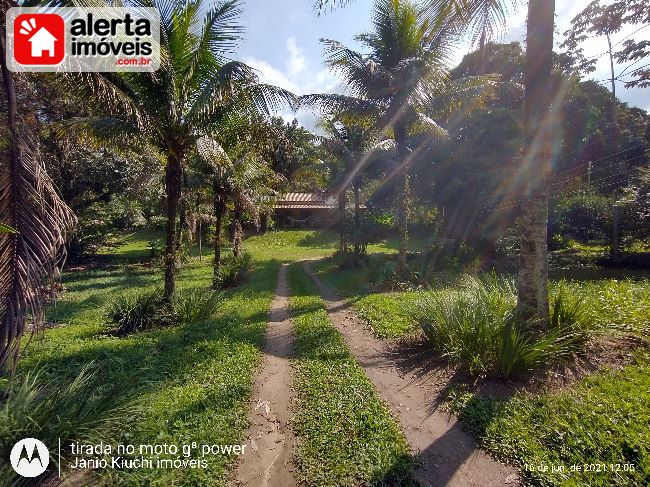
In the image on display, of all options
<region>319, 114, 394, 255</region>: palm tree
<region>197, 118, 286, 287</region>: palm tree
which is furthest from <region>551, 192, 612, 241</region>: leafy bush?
<region>197, 118, 286, 287</region>: palm tree

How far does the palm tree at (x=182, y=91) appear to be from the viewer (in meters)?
6.06

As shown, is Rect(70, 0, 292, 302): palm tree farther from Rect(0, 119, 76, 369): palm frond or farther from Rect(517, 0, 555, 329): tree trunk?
Rect(517, 0, 555, 329): tree trunk

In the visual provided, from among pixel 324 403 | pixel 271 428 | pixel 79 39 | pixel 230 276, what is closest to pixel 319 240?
pixel 230 276

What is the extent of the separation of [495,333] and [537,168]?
2452 millimetres

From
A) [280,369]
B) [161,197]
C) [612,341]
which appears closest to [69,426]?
[280,369]

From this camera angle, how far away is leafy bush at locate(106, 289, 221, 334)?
Result: 7.02 m

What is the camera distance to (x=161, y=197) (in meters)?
19.3

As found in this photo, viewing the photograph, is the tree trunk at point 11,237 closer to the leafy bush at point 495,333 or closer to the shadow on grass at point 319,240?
the leafy bush at point 495,333

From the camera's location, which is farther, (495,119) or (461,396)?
(495,119)

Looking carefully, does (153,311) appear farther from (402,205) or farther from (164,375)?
(402,205)

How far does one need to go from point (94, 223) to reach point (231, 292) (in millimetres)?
13811

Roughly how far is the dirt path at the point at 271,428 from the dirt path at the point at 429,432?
1.15 metres

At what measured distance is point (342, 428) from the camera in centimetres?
330

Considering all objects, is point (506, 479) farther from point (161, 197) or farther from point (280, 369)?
point (161, 197)
